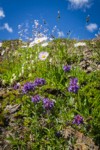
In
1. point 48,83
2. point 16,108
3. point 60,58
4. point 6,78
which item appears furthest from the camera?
point 60,58

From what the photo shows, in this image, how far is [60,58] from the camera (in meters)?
8.71

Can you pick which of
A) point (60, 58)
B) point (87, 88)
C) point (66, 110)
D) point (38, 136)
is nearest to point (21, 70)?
point (60, 58)

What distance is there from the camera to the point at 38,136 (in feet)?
16.4

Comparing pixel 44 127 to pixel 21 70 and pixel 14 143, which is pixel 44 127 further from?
pixel 21 70

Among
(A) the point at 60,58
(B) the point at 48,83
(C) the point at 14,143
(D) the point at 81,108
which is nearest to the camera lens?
(C) the point at 14,143

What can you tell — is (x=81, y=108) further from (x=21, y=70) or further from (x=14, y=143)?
(x=21, y=70)

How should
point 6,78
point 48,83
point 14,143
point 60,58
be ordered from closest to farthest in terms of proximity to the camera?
point 14,143
point 48,83
point 6,78
point 60,58

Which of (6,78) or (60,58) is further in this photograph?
(60,58)

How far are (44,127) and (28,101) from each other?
71 centimetres

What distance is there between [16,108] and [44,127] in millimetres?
959

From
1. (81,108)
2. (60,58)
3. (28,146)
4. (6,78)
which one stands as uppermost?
(60,58)

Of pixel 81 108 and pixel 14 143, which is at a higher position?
pixel 81 108

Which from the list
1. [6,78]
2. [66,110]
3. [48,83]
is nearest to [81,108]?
[66,110]

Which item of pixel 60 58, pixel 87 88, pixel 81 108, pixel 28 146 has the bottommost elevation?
pixel 28 146
